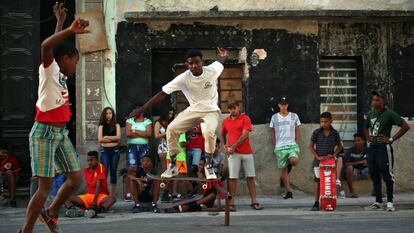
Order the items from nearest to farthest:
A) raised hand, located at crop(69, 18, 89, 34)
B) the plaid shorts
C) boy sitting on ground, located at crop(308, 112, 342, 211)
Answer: raised hand, located at crop(69, 18, 89, 34), boy sitting on ground, located at crop(308, 112, 342, 211), the plaid shorts

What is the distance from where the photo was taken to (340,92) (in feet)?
52.9

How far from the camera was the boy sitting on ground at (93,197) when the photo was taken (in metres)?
12.2

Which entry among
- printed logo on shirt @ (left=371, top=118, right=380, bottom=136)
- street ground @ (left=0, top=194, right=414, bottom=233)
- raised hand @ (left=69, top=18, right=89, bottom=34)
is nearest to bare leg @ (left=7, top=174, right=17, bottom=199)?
street ground @ (left=0, top=194, right=414, bottom=233)

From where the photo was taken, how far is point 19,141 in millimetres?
15094

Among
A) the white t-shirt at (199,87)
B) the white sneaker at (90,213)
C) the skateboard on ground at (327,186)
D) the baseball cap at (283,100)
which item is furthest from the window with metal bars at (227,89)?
the white t-shirt at (199,87)

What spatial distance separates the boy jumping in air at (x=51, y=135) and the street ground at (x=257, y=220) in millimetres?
2218

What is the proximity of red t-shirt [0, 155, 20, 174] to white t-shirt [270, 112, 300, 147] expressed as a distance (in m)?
5.65

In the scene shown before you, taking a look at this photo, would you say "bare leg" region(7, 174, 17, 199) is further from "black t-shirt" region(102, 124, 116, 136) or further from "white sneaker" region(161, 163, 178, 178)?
"white sneaker" region(161, 163, 178, 178)

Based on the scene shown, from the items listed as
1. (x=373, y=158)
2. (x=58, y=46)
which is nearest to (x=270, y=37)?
(x=373, y=158)

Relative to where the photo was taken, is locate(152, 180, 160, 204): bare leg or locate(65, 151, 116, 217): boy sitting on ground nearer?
locate(65, 151, 116, 217): boy sitting on ground

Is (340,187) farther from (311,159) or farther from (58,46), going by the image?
(58,46)

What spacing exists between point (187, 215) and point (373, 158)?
359 cm

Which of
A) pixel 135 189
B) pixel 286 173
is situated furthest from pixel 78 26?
pixel 286 173

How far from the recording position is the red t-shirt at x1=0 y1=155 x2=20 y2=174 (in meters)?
14.2
